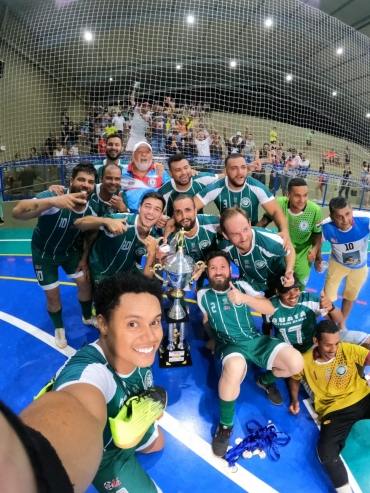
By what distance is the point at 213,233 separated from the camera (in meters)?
3.22

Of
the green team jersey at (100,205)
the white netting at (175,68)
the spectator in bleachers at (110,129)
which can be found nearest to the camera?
the green team jersey at (100,205)

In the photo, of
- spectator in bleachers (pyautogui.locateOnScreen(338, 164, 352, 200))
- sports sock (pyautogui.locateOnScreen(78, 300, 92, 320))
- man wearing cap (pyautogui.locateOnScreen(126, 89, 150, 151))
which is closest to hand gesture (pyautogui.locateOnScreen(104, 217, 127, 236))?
sports sock (pyautogui.locateOnScreen(78, 300, 92, 320))

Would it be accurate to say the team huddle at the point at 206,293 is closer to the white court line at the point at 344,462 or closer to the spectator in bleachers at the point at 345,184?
the white court line at the point at 344,462

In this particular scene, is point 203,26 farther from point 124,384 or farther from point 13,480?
point 13,480

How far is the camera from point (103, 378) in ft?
4.55

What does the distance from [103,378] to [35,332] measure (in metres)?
2.33

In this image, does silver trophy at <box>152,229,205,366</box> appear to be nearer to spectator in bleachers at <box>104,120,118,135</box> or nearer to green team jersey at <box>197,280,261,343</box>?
green team jersey at <box>197,280,261,343</box>

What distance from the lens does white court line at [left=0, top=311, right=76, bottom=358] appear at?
10.2 ft

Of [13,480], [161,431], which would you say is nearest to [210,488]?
[161,431]

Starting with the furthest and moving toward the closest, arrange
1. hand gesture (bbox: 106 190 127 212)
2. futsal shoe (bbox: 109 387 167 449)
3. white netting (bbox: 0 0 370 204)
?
white netting (bbox: 0 0 370 204)
hand gesture (bbox: 106 190 127 212)
futsal shoe (bbox: 109 387 167 449)

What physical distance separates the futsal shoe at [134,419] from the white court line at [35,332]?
5.73ft

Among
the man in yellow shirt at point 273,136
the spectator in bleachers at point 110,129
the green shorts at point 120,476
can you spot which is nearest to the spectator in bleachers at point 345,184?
the man in yellow shirt at point 273,136

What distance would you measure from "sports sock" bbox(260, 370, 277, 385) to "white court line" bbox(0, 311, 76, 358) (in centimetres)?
181

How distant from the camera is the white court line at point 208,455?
6.49 feet
